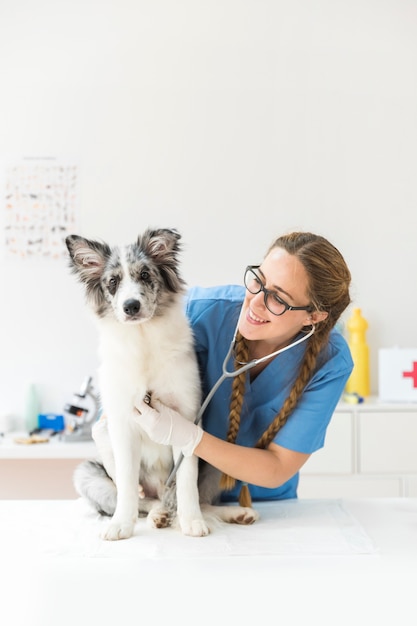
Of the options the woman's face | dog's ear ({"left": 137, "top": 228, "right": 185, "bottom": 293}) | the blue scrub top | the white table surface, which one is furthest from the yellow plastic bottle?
dog's ear ({"left": 137, "top": 228, "right": 185, "bottom": 293})

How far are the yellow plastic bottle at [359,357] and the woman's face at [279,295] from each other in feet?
5.58

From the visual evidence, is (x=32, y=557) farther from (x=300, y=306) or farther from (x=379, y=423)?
(x=379, y=423)

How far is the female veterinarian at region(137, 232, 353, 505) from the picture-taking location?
1613mm

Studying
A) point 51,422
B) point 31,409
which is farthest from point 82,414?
point 31,409

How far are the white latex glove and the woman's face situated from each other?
0.93 ft

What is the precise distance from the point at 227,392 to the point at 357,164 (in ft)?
6.66

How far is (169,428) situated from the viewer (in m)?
1.52

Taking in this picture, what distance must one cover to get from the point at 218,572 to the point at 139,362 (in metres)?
0.53

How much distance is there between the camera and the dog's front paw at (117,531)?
1.50m

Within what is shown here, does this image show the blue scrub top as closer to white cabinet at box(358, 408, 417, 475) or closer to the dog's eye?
the dog's eye

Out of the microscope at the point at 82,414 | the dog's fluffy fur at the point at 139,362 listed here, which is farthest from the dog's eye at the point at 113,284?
the microscope at the point at 82,414

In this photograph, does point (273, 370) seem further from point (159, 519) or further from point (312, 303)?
point (159, 519)

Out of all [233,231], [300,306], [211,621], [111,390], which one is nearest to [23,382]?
[233,231]

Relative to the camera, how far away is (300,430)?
1.69 metres
